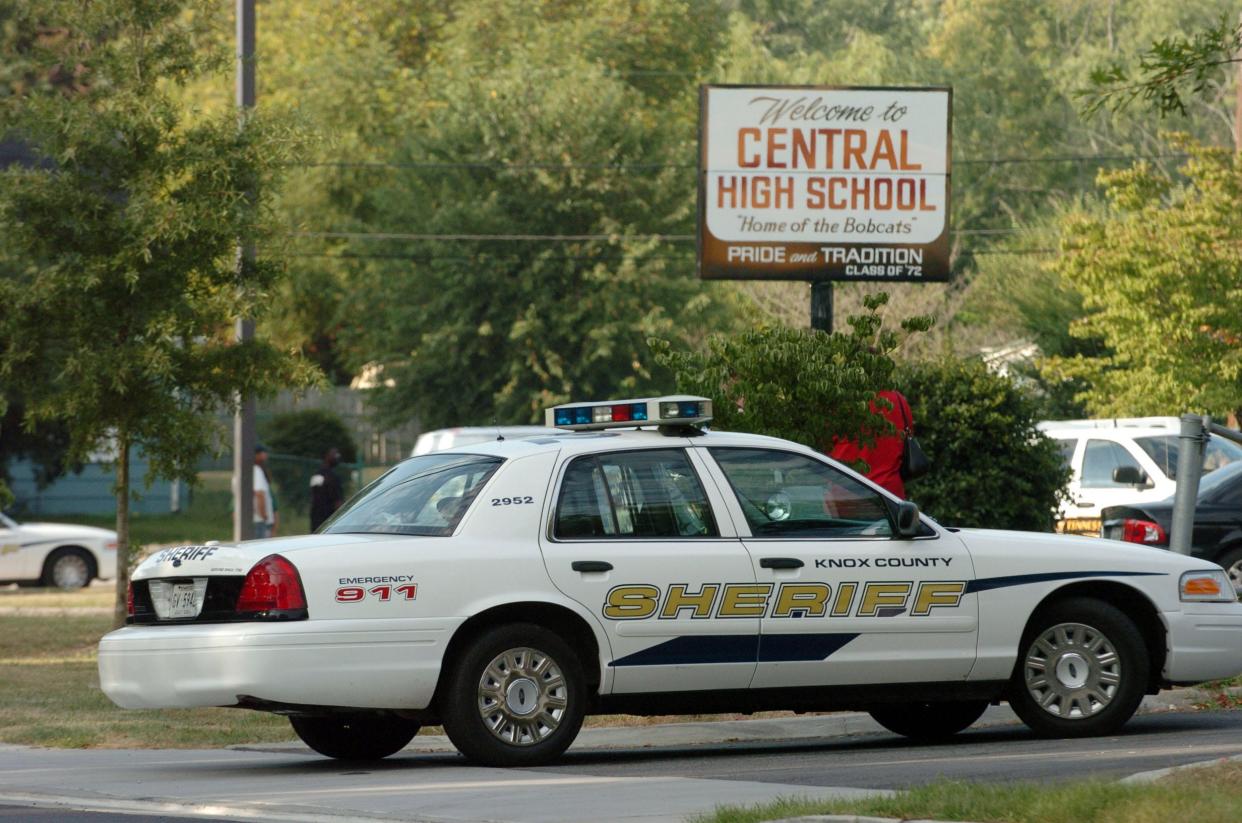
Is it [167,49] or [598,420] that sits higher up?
[167,49]

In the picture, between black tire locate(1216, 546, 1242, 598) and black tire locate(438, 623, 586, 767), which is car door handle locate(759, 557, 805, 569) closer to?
black tire locate(438, 623, 586, 767)

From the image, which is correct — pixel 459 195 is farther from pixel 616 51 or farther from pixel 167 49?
pixel 167 49

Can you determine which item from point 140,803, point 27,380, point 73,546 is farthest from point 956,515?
point 73,546

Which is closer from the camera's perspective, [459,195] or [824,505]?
[824,505]

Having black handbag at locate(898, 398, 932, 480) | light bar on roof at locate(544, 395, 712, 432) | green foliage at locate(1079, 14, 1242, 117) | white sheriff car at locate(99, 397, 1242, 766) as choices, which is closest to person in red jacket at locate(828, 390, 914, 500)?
black handbag at locate(898, 398, 932, 480)

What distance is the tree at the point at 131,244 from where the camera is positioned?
1791 centimetres

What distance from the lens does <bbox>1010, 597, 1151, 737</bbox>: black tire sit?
34.2 feet

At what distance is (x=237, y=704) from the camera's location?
9172 millimetres

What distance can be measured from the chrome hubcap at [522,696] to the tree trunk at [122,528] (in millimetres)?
9296

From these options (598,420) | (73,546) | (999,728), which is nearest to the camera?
(598,420)

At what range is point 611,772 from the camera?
31.2ft

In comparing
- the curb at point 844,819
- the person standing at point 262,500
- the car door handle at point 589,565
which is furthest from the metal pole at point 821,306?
the person standing at point 262,500

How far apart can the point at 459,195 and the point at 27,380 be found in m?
25.7

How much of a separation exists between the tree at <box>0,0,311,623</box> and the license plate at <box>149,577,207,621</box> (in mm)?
8509
